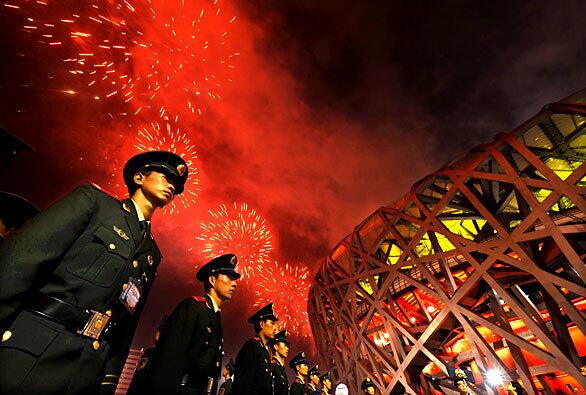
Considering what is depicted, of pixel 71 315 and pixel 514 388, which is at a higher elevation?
pixel 514 388

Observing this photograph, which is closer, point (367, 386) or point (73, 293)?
point (73, 293)

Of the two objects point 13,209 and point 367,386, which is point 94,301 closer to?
point 13,209

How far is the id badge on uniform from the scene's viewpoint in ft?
6.36

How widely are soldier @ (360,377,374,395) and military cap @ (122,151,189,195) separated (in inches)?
521

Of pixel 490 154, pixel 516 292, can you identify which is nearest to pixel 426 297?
pixel 516 292

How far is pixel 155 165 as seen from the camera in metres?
2.60

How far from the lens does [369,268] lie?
13.2 meters

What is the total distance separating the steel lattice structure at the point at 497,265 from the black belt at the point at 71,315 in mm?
8884

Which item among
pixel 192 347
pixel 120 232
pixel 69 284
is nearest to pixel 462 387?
→ pixel 192 347

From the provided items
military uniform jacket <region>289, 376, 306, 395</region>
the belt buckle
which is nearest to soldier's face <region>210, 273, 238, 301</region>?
the belt buckle

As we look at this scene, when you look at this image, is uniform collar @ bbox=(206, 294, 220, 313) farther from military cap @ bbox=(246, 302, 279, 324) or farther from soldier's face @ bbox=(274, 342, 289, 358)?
soldier's face @ bbox=(274, 342, 289, 358)

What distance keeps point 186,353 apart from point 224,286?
1159 millimetres

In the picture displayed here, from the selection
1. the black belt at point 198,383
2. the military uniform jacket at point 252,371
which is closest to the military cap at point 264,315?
the military uniform jacket at point 252,371

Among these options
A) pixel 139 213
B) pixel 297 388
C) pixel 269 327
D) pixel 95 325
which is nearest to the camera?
pixel 95 325
